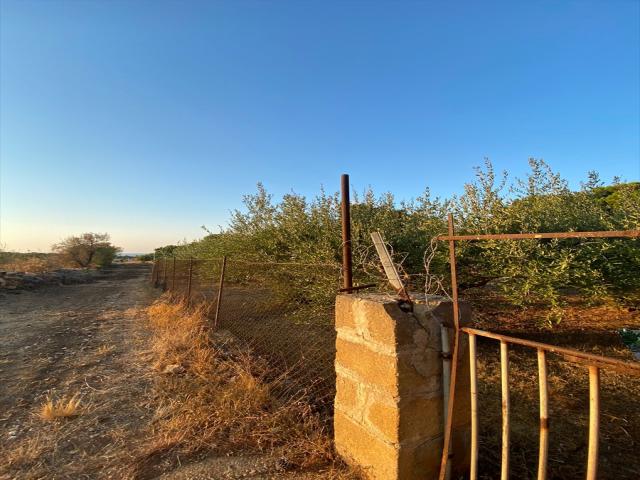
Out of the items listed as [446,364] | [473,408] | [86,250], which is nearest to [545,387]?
[473,408]

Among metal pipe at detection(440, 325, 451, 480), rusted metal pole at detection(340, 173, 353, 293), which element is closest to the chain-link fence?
rusted metal pole at detection(340, 173, 353, 293)

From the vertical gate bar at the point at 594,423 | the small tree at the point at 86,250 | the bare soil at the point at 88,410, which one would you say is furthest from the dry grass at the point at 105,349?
the small tree at the point at 86,250

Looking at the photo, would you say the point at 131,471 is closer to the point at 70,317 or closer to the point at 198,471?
the point at 198,471

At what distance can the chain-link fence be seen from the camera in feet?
12.6

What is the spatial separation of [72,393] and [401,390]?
12.5 ft

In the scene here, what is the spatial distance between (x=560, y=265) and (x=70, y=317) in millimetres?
10293

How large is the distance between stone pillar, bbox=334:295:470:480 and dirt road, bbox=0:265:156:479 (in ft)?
5.89

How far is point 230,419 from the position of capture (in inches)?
116

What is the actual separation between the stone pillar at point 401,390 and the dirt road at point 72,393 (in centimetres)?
180

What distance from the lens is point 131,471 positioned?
2385 millimetres

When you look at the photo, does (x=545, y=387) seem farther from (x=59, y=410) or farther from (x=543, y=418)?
(x=59, y=410)

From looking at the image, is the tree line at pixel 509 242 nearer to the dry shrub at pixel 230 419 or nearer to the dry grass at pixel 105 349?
the dry shrub at pixel 230 419

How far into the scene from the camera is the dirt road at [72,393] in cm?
254

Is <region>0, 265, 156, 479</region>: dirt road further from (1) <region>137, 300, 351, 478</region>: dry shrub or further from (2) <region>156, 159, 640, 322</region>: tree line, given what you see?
(2) <region>156, 159, 640, 322</region>: tree line
